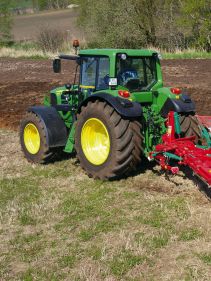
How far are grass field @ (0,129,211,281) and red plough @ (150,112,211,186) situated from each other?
0.36 m

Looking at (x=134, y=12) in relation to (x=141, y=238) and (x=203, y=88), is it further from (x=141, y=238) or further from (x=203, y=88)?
(x=141, y=238)

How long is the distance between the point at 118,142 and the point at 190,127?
1227 mm

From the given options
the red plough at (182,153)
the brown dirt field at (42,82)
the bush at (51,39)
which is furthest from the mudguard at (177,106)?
the bush at (51,39)

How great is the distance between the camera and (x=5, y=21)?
110ft

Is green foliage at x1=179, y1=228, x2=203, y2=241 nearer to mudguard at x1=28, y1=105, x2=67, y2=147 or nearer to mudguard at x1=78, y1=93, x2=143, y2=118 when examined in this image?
mudguard at x1=78, y1=93, x2=143, y2=118

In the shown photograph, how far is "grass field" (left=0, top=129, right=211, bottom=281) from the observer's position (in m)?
3.86

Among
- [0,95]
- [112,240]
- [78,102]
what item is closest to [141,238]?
[112,240]

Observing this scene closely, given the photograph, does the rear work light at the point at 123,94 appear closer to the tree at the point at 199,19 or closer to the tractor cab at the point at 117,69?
the tractor cab at the point at 117,69

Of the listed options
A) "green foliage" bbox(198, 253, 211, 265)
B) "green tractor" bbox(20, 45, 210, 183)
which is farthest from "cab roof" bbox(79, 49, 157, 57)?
"green foliage" bbox(198, 253, 211, 265)

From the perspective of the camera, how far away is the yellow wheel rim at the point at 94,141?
620 cm

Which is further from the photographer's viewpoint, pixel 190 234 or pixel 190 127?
pixel 190 127

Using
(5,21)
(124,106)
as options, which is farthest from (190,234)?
(5,21)

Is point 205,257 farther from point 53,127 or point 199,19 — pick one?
point 199,19

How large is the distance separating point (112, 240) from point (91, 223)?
1.55ft
